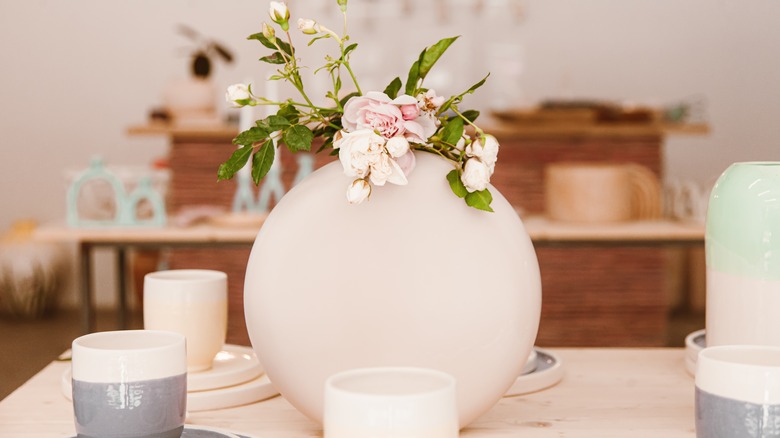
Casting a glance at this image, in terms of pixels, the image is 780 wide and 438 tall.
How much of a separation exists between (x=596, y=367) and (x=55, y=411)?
61cm

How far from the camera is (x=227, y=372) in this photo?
0.99 meters

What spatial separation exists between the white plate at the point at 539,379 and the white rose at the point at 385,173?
0.99 feet

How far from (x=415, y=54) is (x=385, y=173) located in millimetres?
4130

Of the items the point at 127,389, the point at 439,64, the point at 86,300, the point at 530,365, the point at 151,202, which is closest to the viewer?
the point at 127,389

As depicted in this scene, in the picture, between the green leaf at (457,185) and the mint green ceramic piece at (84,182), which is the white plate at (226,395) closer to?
the green leaf at (457,185)

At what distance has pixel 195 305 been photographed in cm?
99

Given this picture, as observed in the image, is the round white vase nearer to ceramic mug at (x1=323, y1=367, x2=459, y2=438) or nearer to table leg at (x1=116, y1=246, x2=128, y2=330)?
ceramic mug at (x1=323, y1=367, x2=459, y2=438)

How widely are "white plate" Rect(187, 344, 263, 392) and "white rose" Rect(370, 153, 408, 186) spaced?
1.07 feet

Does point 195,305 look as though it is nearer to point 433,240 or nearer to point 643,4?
point 433,240

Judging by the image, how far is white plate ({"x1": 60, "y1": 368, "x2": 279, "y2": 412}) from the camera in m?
0.92

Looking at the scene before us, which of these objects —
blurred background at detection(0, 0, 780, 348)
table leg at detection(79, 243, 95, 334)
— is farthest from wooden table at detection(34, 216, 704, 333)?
blurred background at detection(0, 0, 780, 348)

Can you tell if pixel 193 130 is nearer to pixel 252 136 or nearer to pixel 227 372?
pixel 227 372

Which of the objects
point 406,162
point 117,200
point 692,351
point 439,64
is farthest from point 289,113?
point 439,64

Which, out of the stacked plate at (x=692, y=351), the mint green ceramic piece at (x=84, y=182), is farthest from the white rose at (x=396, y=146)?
the mint green ceramic piece at (x=84, y=182)
